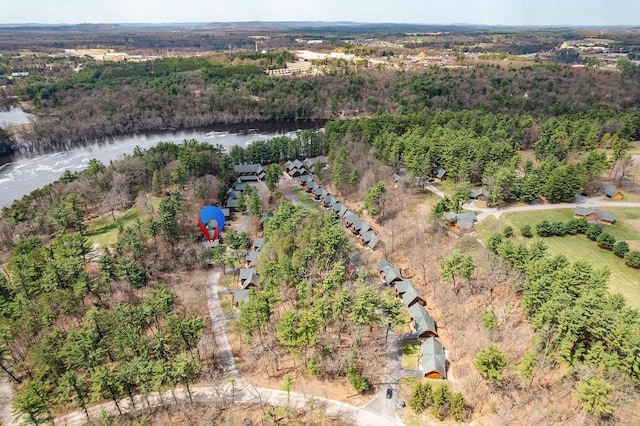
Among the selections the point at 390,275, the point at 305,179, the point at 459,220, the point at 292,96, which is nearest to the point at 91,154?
the point at 305,179

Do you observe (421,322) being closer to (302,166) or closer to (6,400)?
(6,400)

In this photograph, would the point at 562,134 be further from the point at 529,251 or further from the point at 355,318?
the point at 355,318

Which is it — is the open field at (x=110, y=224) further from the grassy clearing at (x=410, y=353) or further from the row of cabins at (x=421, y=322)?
the grassy clearing at (x=410, y=353)

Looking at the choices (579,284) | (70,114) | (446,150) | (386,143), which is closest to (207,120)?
(70,114)

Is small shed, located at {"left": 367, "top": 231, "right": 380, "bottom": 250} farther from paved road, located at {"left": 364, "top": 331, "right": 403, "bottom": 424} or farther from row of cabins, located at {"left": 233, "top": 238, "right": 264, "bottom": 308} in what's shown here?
paved road, located at {"left": 364, "top": 331, "right": 403, "bottom": 424}

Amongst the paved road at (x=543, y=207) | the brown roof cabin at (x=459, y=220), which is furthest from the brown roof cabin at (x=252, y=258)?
the paved road at (x=543, y=207)

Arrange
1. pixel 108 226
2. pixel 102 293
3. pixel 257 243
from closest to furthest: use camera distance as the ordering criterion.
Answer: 1. pixel 102 293
2. pixel 257 243
3. pixel 108 226
